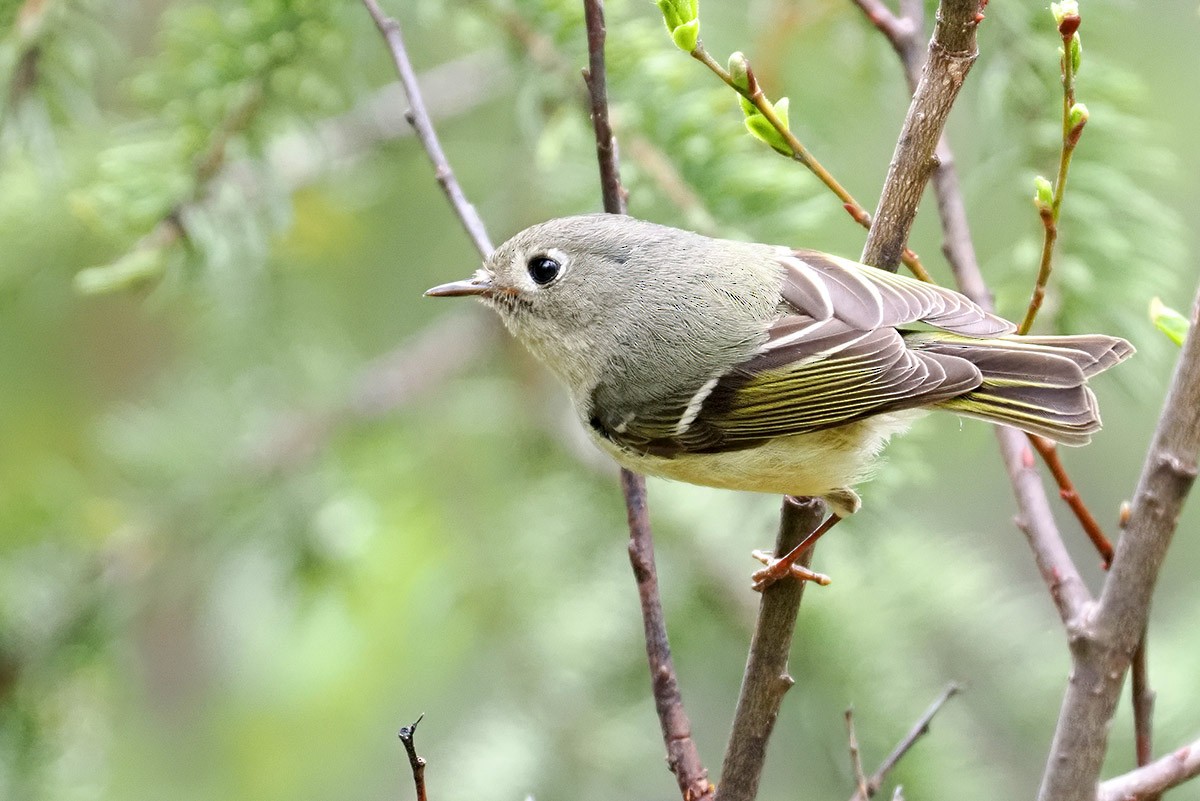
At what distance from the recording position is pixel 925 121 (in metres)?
1.11

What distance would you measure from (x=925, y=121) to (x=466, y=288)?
0.70 metres

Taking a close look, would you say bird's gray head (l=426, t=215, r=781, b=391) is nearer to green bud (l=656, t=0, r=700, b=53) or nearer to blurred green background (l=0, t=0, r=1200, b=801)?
blurred green background (l=0, t=0, r=1200, b=801)

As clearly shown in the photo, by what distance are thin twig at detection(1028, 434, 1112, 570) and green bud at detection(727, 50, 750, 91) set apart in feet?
1.62

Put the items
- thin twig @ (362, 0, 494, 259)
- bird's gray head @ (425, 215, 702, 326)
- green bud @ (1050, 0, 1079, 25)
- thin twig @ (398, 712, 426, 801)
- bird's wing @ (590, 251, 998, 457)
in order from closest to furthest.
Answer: thin twig @ (398, 712, 426, 801)
green bud @ (1050, 0, 1079, 25)
thin twig @ (362, 0, 494, 259)
bird's wing @ (590, 251, 998, 457)
bird's gray head @ (425, 215, 702, 326)

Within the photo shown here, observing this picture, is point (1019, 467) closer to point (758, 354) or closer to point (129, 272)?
point (758, 354)

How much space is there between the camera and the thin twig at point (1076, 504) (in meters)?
1.15

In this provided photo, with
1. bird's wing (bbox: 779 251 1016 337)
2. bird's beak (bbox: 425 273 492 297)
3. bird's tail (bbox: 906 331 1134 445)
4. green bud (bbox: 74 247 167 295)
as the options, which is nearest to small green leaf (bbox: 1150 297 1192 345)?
bird's tail (bbox: 906 331 1134 445)

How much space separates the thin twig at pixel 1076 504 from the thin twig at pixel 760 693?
0.29m

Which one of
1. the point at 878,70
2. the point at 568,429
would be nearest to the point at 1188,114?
the point at 878,70

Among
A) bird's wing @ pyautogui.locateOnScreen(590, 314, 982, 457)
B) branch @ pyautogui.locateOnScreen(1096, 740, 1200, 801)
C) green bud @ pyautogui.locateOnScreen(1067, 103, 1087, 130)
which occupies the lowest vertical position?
branch @ pyautogui.locateOnScreen(1096, 740, 1200, 801)

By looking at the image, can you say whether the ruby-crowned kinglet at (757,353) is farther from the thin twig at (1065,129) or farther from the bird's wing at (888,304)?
the thin twig at (1065,129)

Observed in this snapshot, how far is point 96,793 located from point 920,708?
1.26 metres

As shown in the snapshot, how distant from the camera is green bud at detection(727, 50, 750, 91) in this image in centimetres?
104

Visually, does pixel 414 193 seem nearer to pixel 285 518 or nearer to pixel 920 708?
pixel 285 518
